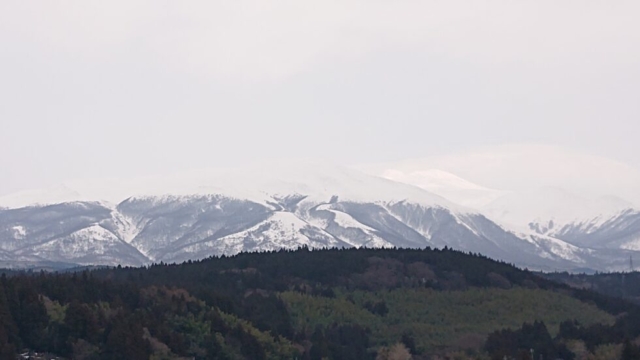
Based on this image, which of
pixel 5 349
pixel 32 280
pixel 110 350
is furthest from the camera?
pixel 32 280

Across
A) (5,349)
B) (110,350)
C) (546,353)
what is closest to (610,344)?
(546,353)

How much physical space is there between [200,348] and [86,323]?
16.4 meters

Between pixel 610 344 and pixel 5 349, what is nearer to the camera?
pixel 5 349

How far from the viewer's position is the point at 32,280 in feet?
632

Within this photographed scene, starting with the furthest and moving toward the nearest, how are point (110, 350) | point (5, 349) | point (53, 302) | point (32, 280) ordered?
point (32, 280)
point (53, 302)
point (110, 350)
point (5, 349)

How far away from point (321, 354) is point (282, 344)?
16.5 ft

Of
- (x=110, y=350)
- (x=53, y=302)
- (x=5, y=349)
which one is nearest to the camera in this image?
(x=5, y=349)

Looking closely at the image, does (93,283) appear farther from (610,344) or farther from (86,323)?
(610,344)

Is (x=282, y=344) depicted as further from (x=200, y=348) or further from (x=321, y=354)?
(x=200, y=348)

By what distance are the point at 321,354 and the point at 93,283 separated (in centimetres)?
3024

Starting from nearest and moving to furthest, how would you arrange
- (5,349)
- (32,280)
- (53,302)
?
(5,349) → (53,302) → (32,280)

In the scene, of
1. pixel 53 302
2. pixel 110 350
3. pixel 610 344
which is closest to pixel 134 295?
pixel 53 302

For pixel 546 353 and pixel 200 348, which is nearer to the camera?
pixel 200 348

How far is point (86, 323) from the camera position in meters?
170
